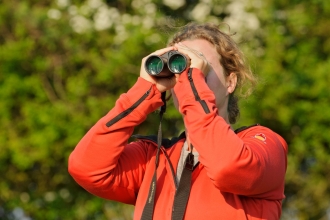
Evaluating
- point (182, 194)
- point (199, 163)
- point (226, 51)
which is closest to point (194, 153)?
point (199, 163)

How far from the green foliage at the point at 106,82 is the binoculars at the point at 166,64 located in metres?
5.26

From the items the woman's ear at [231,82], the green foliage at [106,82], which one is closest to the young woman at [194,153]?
the woman's ear at [231,82]

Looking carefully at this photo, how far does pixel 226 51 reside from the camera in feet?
11.3

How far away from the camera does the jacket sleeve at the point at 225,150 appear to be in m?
2.95

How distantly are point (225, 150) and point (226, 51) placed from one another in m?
0.64

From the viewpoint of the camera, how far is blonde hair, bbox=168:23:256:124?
3449 mm

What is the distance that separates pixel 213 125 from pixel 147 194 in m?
0.44

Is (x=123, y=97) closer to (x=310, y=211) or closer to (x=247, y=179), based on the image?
(x=247, y=179)

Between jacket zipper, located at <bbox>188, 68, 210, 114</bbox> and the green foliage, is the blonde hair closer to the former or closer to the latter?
jacket zipper, located at <bbox>188, 68, 210, 114</bbox>

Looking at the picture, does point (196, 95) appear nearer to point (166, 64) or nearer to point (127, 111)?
point (166, 64)

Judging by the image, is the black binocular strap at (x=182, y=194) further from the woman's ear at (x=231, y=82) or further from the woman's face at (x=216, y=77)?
the woman's ear at (x=231, y=82)

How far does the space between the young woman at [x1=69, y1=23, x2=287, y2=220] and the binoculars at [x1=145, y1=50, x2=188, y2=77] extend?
25 mm

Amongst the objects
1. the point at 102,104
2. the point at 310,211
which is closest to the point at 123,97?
the point at 102,104

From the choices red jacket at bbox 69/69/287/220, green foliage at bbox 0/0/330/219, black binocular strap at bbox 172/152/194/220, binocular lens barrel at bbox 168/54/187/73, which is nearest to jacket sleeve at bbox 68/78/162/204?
red jacket at bbox 69/69/287/220
